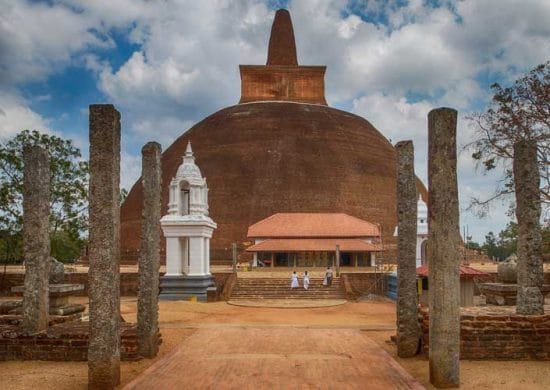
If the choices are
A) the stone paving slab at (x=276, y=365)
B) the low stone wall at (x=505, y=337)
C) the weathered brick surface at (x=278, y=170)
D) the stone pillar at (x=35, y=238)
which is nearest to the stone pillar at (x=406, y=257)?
the stone paving slab at (x=276, y=365)

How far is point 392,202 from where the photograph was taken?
1633 inches

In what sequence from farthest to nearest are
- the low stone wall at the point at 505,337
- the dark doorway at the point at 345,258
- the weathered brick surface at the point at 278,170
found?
the weathered brick surface at the point at 278,170 → the dark doorway at the point at 345,258 → the low stone wall at the point at 505,337

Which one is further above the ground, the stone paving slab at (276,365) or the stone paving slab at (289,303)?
the stone paving slab at (276,365)

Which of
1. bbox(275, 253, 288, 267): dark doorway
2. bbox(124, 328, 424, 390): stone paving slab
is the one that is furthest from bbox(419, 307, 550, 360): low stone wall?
A: bbox(275, 253, 288, 267): dark doorway

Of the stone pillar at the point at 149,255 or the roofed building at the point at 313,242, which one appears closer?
the stone pillar at the point at 149,255

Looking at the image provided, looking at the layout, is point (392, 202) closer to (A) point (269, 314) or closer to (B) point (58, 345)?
(A) point (269, 314)

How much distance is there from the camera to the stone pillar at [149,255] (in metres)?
9.53

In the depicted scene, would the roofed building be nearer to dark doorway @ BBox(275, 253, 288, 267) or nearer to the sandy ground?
dark doorway @ BBox(275, 253, 288, 267)

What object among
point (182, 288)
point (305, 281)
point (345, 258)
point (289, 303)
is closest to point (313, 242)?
point (345, 258)

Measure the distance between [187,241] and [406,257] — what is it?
15082mm

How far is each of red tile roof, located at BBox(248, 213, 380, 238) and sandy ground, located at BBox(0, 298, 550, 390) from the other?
13.8 meters

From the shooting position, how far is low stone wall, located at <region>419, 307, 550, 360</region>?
898cm

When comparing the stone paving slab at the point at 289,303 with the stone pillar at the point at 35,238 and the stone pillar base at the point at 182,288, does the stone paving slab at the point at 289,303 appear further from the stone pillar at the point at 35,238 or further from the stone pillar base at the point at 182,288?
the stone pillar at the point at 35,238

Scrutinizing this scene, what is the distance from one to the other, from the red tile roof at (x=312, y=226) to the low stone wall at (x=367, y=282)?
34.2 feet
